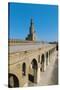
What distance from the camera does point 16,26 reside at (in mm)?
1962

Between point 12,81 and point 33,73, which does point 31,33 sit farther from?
point 12,81

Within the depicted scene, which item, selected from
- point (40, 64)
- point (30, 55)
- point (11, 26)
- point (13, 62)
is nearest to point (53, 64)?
point (40, 64)

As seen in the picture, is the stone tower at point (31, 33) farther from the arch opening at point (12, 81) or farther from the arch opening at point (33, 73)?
the arch opening at point (12, 81)

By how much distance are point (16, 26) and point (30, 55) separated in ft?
1.01

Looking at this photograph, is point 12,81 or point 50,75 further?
point 50,75

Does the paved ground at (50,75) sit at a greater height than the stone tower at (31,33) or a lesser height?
lesser

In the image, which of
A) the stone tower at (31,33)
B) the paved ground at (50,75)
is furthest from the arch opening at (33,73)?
the stone tower at (31,33)

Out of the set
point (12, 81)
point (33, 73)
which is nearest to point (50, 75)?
point (33, 73)

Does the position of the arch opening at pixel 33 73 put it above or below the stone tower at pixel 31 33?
below

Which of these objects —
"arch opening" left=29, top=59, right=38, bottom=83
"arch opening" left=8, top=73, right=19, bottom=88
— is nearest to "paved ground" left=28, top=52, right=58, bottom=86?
"arch opening" left=29, top=59, right=38, bottom=83

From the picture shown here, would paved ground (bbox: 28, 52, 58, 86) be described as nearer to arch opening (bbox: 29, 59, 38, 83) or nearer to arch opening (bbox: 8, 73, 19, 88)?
arch opening (bbox: 29, 59, 38, 83)

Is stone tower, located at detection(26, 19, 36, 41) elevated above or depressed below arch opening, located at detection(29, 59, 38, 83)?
above

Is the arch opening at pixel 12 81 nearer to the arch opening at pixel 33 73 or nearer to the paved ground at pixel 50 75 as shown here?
the arch opening at pixel 33 73

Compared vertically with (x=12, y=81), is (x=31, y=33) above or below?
above
